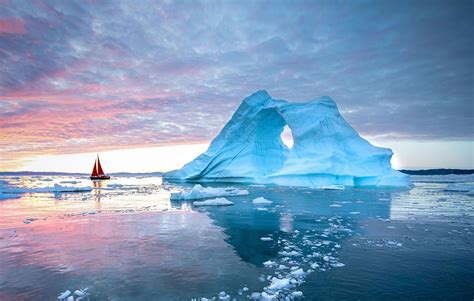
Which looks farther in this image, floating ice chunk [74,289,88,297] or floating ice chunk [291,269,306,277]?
floating ice chunk [291,269,306,277]

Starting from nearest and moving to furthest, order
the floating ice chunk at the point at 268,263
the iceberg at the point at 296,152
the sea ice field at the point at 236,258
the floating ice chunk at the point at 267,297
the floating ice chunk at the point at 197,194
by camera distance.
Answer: the floating ice chunk at the point at 267,297 < the sea ice field at the point at 236,258 < the floating ice chunk at the point at 268,263 < the floating ice chunk at the point at 197,194 < the iceberg at the point at 296,152

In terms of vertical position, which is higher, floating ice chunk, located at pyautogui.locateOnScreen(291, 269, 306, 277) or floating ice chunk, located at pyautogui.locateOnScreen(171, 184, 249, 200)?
floating ice chunk, located at pyautogui.locateOnScreen(171, 184, 249, 200)

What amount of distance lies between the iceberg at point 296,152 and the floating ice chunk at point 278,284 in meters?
21.5

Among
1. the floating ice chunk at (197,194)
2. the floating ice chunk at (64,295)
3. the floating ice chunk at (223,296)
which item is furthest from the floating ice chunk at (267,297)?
the floating ice chunk at (197,194)

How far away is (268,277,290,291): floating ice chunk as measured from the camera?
13.0 feet

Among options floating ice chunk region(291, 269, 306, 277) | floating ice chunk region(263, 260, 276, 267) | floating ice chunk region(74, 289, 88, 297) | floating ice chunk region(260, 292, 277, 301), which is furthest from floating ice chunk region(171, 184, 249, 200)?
floating ice chunk region(260, 292, 277, 301)

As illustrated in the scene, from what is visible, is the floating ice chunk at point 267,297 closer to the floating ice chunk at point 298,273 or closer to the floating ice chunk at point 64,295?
the floating ice chunk at point 298,273

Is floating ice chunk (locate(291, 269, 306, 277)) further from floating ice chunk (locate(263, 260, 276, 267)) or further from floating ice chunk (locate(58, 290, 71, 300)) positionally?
floating ice chunk (locate(58, 290, 71, 300))

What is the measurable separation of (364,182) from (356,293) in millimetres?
26042

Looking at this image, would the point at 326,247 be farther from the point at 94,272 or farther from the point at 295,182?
the point at 295,182

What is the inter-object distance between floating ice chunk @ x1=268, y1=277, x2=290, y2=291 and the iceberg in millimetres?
21461

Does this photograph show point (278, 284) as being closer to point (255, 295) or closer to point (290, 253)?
point (255, 295)

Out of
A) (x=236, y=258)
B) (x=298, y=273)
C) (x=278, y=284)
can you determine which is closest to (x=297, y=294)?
(x=278, y=284)

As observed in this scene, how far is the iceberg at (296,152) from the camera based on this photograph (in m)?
25.7
